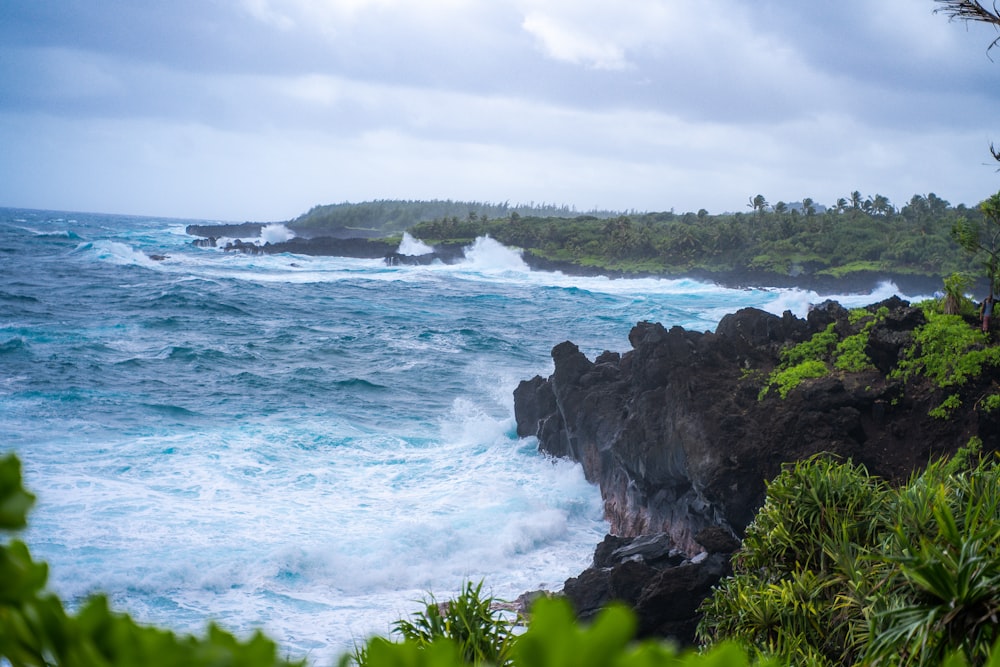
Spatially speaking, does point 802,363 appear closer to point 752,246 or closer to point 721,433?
point 721,433

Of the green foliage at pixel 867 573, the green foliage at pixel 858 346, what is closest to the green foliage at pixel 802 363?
the green foliage at pixel 858 346

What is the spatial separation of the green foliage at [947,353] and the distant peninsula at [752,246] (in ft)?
128

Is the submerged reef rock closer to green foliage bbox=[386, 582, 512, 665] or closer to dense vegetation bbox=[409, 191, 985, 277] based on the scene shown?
green foliage bbox=[386, 582, 512, 665]

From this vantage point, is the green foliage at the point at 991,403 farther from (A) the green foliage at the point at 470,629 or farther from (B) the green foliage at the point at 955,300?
(A) the green foliage at the point at 470,629

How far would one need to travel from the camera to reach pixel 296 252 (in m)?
67.9

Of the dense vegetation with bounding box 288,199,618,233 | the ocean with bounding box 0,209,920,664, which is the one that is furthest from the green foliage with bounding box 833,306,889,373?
the dense vegetation with bounding box 288,199,618,233

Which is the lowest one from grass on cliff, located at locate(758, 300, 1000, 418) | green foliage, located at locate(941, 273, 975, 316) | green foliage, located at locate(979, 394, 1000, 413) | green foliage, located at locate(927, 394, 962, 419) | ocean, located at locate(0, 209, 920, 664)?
ocean, located at locate(0, 209, 920, 664)

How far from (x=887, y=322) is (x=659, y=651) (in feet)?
43.7

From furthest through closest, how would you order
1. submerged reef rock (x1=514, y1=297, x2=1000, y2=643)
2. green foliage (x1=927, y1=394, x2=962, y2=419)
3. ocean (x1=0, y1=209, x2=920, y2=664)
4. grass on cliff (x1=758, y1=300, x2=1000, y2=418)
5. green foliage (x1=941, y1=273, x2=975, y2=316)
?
green foliage (x1=941, y1=273, x2=975, y2=316)
ocean (x1=0, y1=209, x2=920, y2=664)
grass on cliff (x1=758, y1=300, x2=1000, y2=418)
green foliage (x1=927, y1=394, x2=962, y2=419)
submerged reef rock (x1=514, y1=297, x2=1000, y2=643)

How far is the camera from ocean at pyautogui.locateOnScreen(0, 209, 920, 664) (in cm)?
1168

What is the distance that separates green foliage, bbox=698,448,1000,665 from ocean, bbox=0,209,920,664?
4.79 m

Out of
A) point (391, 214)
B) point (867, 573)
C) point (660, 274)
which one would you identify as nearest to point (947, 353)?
point (867, 573)

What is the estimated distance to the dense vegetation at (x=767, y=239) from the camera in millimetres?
53844

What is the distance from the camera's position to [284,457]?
1680 cm
